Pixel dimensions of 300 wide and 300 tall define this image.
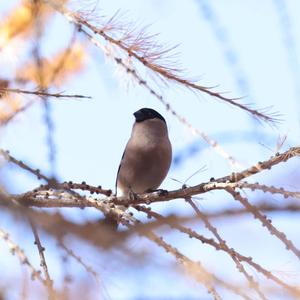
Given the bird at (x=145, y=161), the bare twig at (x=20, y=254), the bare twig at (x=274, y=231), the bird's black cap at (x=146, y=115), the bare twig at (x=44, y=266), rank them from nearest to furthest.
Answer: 1. the bare twig at (x=44, y=266)
2. the bare twig at (x=274, y=231)
3. the bare twig at (x=20, y=254)
4. the bird at (x=145, y=161)
5. the bird's black cap at (x=146, y=115)

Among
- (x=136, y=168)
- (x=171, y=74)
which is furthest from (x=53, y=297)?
(x=136, y=168)

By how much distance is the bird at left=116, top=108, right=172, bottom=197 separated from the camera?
357cm

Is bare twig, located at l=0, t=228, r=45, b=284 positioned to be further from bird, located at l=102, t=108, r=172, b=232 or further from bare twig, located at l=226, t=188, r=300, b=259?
bird, located at l=102, t=108, r=172, b=232

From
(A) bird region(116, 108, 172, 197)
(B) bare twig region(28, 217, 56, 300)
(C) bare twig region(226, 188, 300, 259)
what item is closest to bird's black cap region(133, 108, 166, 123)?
(A) bird region(116, 108, 172, 197)

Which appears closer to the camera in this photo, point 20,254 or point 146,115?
point 20,254

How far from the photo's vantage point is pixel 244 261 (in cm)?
125

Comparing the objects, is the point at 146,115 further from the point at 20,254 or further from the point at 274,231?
the point at 274,231

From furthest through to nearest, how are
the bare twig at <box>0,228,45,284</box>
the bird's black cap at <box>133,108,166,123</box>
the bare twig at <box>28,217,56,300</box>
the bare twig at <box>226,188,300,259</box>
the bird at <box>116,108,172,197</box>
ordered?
the bird's black cap at <box>133,108,166,123</box>, the bird at <box>116,108,172,197</box>, the bare twig at <box>0,228,45,284</box>, the bare twig at <box>226,188,300,259</box>, the bare twig at <box>28,217,56,300</box>

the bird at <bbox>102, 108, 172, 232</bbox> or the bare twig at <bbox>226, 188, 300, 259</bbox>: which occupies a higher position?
the bird at <bbox>102, 108, 172, 232</bbox>

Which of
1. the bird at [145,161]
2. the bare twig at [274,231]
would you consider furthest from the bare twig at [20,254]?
the bird at [145,161]

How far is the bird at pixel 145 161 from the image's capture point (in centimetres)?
357

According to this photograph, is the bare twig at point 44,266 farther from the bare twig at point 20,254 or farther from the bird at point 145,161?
the bird at point 145,161

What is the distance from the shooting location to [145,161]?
11.7 ft

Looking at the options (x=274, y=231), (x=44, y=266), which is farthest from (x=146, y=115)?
(x=274, y=231)
